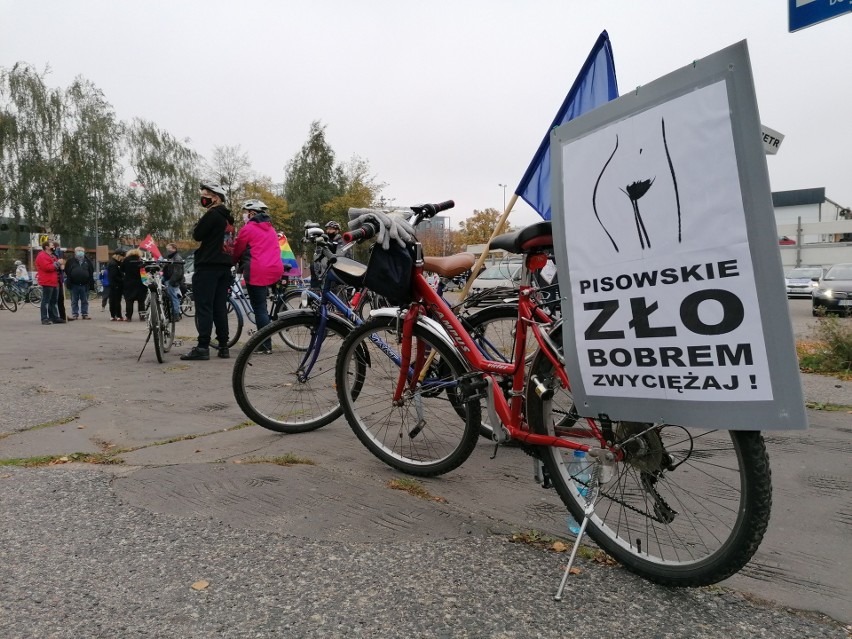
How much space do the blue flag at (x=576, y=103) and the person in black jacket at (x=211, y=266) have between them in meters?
4.55

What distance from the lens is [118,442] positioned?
415 cm

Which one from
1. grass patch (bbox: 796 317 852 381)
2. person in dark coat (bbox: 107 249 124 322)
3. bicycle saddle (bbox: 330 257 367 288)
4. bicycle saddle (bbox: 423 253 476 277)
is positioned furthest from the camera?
person in dark coat (bbox: 107 249 124 322)

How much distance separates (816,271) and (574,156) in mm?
37263

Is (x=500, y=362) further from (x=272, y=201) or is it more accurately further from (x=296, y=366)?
(x=272, y=201)

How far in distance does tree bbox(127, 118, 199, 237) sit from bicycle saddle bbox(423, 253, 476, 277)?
47893 mm

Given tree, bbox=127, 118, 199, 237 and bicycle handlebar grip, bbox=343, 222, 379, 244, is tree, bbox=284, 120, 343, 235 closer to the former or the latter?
tree, bbox=127, 118, 199, 237

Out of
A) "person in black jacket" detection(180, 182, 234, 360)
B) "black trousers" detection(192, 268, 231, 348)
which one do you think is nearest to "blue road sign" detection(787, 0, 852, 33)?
"person in black jacket" detection(180, 182, 234, 360)

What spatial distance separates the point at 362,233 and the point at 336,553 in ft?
4.84

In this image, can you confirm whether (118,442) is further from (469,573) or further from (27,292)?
(27,292)

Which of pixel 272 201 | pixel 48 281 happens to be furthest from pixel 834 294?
pixel 272 201

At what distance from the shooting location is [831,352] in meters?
6.84

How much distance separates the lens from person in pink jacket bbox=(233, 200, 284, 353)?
8.09 m

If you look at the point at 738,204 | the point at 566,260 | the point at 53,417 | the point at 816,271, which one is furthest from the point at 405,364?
the point at 816,271

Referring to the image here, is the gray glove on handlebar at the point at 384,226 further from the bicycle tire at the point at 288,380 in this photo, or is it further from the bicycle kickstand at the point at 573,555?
the bicycle kickstand at the point at 573,555
